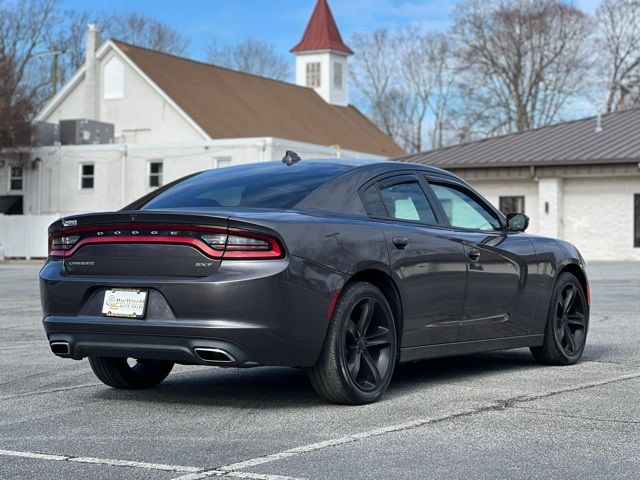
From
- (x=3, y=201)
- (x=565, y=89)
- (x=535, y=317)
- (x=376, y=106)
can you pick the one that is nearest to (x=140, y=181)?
A: (x=3, y=201)

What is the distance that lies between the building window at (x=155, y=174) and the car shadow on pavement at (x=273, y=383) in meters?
38.2

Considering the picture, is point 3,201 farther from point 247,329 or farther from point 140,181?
point 247,329

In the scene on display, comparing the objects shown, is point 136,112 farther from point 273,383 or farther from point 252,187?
point 252,187

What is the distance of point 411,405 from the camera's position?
22.6 feet

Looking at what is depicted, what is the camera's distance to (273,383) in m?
8.00

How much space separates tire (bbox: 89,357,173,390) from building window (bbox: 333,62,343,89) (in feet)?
191

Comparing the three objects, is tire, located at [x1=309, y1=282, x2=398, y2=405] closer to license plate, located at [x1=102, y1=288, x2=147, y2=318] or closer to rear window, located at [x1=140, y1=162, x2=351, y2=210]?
rear window, located at [x1=140, y1=162, x2=351, y2=210]

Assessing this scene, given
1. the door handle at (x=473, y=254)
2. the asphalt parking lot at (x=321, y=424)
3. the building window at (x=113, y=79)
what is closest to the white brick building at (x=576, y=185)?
the building window at (x=113, y=79)

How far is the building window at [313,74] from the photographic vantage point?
217 feet

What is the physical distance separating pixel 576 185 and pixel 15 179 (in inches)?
1008

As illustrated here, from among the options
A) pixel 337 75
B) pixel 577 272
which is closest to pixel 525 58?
pixel 337 75

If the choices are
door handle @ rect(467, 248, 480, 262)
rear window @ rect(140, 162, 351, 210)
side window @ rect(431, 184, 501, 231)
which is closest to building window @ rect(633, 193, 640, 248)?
side window @ rect(431, 184, 501, 231)

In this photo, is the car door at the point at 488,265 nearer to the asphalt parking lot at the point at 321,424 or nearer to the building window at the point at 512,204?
the asphalt parking lot at the point at 321,424

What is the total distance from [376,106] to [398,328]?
72.5 meters
